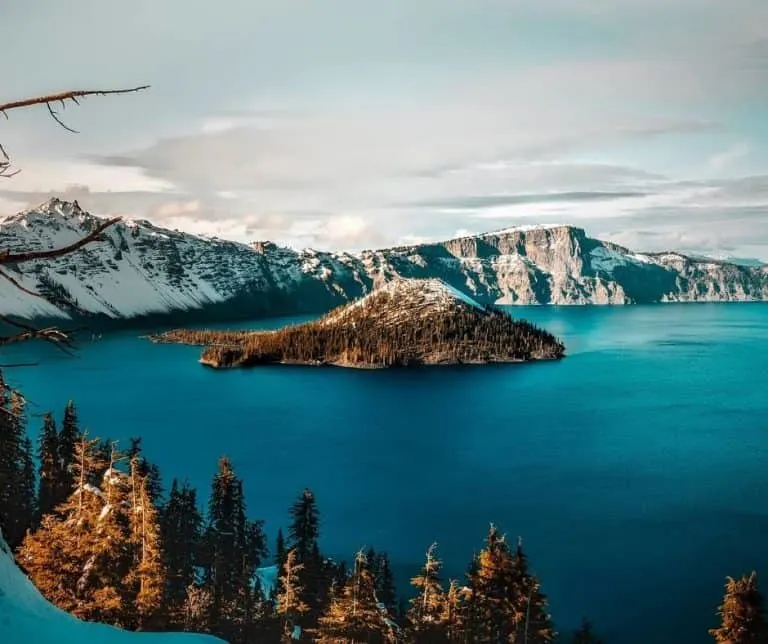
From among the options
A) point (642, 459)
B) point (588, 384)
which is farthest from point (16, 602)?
A: point (588, 384)

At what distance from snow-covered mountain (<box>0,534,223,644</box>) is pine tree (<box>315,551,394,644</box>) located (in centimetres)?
2657

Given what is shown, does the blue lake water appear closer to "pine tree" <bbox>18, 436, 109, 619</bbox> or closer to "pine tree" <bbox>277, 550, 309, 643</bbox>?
"pine tree" <bbox>277, 550, 309, 643</bbox>

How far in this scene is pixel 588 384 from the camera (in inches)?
7087

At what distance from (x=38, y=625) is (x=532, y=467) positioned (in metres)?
96.3

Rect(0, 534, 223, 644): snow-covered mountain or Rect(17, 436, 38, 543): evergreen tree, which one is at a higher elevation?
Rect(0, 534, 223, 644): snow-covered mountain

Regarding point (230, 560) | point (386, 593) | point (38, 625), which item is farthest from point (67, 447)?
point (38, 625)

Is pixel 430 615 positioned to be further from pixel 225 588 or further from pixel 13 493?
pixel 13 493

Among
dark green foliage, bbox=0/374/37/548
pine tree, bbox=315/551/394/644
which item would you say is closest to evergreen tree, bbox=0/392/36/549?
dark green foliage, bbox=0/374/37/548

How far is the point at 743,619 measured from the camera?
3594cm

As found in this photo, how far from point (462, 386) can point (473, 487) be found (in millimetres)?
100730

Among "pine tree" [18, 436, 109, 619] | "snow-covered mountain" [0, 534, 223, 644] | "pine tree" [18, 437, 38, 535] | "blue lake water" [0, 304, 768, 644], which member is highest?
"snow-covered mountain" [0, 534, 223, 644]

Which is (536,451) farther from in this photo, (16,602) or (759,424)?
(16,602)

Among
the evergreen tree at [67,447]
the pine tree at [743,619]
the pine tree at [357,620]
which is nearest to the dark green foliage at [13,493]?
the evergreen tree at [67,447]

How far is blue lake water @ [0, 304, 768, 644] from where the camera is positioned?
62844mm
